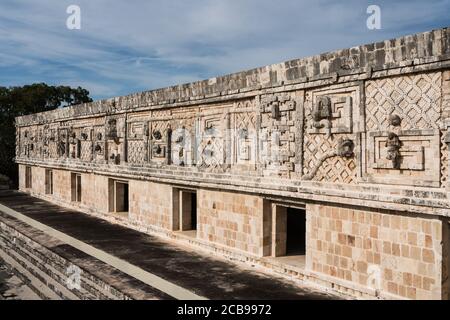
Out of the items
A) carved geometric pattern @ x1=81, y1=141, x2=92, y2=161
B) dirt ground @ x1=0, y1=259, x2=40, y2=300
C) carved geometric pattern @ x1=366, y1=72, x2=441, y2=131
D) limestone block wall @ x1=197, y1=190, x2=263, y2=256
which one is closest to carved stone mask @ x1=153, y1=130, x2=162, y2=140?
limestone block wall @ x1=197, y1=190, x2=263, y2=256

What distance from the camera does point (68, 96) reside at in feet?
89.5

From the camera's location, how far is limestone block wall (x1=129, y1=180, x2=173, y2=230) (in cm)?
871

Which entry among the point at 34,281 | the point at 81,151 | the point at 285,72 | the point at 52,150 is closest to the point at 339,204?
the point at 285,72

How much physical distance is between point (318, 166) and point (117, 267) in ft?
11.4

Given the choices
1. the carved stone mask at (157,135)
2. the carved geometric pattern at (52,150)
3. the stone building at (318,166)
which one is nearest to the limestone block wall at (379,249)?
the stone building at (318,166)

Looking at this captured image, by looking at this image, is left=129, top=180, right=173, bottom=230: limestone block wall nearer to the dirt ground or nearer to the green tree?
the dirt ground

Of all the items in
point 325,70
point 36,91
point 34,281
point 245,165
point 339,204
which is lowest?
point 34,281

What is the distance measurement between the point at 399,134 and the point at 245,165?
2.72 meters

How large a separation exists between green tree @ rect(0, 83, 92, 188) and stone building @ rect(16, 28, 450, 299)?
16.6 metres
